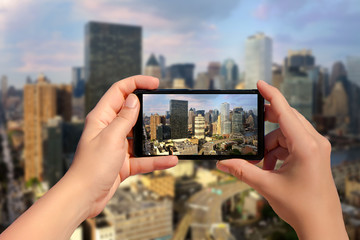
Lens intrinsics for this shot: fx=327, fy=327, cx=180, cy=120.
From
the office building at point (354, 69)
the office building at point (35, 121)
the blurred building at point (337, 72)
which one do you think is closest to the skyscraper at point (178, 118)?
the office building at point (35, 121)

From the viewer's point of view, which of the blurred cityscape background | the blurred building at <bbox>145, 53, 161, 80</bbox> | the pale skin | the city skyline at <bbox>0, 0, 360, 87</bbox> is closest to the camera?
the pale skin

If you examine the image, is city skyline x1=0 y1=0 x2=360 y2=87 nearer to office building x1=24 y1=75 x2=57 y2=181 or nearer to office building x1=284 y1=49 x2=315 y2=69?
office building x1=284 y1=49 x2=315 y2=69

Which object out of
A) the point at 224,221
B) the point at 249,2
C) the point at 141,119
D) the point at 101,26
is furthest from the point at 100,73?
the point at 141,119

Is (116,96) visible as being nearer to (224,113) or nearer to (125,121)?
(125,121)

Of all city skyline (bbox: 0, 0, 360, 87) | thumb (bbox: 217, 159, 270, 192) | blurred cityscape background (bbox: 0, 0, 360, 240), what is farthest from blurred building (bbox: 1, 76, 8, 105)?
thumb (bbox: 217, 159, 270, 192)

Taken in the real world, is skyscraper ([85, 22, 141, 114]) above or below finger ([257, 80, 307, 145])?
above

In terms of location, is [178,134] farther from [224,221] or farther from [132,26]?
[132,26]
